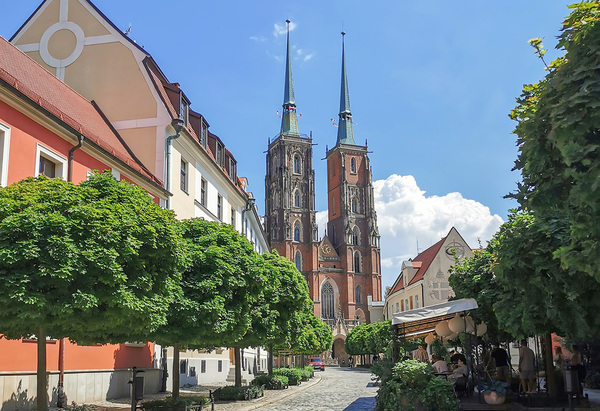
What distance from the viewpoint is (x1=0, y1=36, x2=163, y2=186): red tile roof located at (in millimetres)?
16317

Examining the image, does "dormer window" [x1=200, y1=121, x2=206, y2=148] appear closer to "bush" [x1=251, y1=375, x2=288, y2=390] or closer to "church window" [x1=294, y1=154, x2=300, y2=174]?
"bush" [x1=251, y1=375, x2=288, y2=390]

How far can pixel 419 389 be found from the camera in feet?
39.9

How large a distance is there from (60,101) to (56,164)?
3906 mm

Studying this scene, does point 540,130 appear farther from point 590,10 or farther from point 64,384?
point 64,384

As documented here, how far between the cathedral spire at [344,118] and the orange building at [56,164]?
Answer: 9204 centimetres

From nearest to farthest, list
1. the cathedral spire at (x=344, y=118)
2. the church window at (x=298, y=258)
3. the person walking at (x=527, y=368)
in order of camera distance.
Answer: the person walking at (x=527, y=368)
the church window at (x=298, y=258)
the cathedral spire at (x=344, y=118)

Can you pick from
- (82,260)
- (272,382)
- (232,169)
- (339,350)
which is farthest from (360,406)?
(339,350)

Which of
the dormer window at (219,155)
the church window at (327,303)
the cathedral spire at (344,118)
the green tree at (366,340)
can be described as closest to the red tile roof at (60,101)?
the dormer window at (219,155)

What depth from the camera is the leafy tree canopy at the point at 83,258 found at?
992 centimetres

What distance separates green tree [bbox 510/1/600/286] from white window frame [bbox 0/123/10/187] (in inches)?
478

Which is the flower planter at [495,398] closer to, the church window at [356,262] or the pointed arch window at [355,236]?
the church window at [356,262]

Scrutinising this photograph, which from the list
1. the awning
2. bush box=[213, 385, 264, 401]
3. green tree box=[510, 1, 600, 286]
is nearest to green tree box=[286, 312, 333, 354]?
bush box=[213, 385, 264, 401]

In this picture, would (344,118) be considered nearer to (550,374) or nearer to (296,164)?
(296,164)

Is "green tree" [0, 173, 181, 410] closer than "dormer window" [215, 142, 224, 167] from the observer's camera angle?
Yes
